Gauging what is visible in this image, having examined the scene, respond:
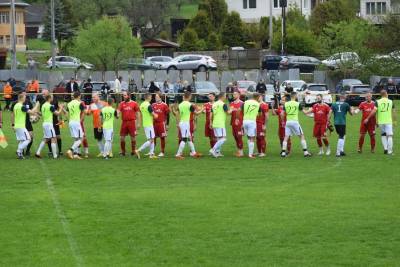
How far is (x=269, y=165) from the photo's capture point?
94.5 feet

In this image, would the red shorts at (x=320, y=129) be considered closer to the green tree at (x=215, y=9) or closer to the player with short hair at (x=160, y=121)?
the player with short hair at (x=160, y=121)

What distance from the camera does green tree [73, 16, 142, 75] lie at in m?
79.9

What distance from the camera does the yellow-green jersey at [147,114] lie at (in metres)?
30.8

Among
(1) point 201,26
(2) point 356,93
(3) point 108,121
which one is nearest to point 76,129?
(3) point 108,121

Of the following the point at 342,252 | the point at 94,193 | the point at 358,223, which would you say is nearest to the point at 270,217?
the point at 358,223

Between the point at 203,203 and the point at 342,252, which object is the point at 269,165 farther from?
the point at 342,252

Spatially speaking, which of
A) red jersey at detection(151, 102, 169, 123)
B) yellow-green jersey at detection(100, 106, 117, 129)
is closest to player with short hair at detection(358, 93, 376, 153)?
red jersey at detection(151, 102, 169, 123)

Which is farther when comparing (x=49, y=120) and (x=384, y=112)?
(x=384, y=112)

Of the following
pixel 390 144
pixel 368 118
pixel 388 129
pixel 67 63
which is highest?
pixel 67 63

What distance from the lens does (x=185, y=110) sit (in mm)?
30969

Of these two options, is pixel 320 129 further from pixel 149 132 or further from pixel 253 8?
pixel 253 8

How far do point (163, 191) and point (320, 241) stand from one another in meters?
6.94

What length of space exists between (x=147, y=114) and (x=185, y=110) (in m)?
1.13

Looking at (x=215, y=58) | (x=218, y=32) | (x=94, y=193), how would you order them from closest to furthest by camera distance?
(x=94, y=193)
(x=215, y=58)
(x=218, y=32)
